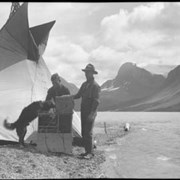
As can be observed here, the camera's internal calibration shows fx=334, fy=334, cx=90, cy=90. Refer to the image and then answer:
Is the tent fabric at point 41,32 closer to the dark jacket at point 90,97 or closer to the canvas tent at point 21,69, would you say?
the canvas tent at point 21,69

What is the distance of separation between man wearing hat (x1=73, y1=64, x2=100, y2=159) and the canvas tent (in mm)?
2780

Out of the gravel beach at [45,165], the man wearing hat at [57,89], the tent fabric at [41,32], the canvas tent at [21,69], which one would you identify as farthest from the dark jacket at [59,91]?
the tent fabric at [41,32]

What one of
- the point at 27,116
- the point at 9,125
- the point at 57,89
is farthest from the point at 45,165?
the point at 9,125

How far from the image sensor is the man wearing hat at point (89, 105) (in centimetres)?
1124

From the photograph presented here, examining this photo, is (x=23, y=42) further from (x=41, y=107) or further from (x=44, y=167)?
(x=44, y=167)

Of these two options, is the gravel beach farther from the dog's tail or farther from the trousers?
the dog's tail

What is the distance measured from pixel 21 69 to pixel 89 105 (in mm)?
4560

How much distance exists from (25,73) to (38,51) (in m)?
1.51

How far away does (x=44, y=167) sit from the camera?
896 cm

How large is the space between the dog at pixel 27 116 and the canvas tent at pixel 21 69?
20.8 inches

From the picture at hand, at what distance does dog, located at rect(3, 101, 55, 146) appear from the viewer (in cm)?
1204

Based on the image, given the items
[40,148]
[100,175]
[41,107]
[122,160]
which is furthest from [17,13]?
[100,175]

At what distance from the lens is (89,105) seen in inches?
451

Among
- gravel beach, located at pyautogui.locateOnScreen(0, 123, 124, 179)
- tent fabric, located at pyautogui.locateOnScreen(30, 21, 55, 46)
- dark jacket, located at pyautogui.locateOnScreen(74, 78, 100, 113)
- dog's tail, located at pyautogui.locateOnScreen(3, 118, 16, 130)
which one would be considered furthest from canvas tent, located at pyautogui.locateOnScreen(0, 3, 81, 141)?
dark jacket, located at pyautogui.locateOnScreen(74, 78, 100, 113)
